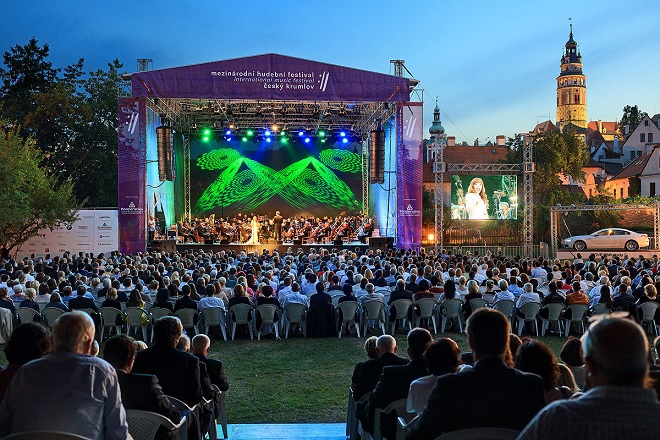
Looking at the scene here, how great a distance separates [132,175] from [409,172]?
9.81 meters

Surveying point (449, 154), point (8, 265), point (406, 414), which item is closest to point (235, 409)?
point (406, 414)

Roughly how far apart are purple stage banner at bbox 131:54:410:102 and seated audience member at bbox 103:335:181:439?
21506 mm

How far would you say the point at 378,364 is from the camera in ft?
18.2

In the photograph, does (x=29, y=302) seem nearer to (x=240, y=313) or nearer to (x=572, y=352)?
(x=240, y=313)

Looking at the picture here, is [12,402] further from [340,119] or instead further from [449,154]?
[449,154]

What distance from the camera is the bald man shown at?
2092 mm

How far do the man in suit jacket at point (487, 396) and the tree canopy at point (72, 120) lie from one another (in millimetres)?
36491

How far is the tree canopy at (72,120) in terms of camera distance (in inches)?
1480

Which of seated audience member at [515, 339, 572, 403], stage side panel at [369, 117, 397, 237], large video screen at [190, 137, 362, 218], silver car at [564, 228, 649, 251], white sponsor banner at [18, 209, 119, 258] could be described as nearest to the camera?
seated audience member at [515, 339, 572, 403]


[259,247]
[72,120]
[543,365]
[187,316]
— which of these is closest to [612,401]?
[543,365]

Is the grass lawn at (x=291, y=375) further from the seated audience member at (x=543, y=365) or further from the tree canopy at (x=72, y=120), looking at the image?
the tree canopy at (x=72, y=120)

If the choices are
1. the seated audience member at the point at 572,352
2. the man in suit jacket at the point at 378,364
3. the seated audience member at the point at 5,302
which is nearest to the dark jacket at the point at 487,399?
the seated audience member at the point at 572,352

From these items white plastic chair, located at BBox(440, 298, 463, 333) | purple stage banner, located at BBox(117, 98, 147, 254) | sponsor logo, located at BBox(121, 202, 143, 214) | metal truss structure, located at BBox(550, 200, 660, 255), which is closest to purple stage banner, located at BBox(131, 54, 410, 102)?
purple stage banner, located at BBox(117, 98, 147, 254)

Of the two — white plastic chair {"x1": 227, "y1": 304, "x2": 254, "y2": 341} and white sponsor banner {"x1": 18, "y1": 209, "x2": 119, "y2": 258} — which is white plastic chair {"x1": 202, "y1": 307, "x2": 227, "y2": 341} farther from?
white sponsor banner {"x1": 18, "y1": 209, "x2": 119, "y2": 258}
